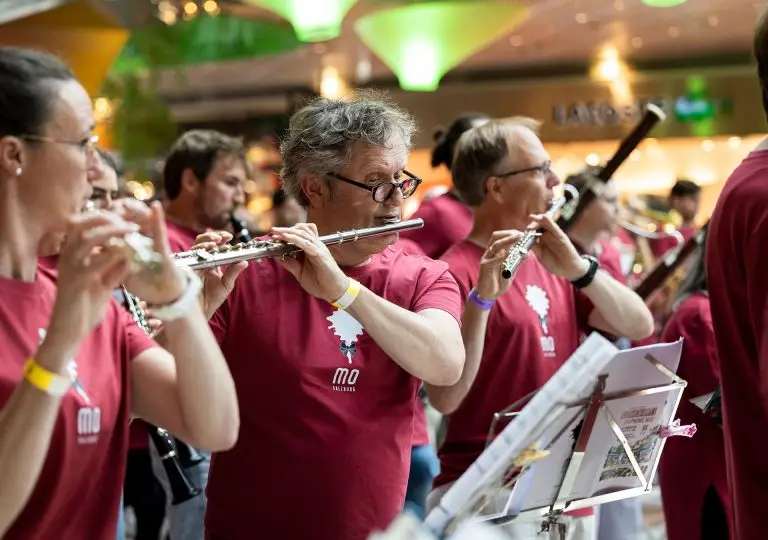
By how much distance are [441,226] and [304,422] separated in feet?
6.43

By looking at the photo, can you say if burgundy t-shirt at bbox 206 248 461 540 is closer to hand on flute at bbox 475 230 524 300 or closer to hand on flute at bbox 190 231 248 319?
hand on flute at bbox 190 231 248 319

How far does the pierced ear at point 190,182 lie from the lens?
409cm

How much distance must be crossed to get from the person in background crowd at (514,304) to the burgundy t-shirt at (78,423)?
1.16m

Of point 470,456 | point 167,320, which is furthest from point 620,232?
point 167,320

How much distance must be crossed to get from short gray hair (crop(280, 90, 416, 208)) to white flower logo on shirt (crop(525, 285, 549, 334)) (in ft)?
2.30

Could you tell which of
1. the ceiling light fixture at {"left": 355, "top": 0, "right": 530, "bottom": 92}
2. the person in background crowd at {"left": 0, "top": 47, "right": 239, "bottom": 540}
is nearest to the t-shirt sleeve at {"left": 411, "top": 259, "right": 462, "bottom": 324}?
the person in background crowd at {"left": 0, "top": 47, "right": 239, "bottom": 540}

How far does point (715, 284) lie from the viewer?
1883 millimetres

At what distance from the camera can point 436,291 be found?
7.55 feet

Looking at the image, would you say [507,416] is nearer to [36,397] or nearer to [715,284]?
[715,284]

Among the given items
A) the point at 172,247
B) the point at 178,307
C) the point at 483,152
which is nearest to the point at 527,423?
the point at 178,307

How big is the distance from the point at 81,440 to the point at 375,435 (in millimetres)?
745

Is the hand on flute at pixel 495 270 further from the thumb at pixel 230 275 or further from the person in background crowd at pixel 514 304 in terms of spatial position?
the thumb at pixel 230 275

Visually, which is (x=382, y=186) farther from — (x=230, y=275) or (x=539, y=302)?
(x=539, y=302)

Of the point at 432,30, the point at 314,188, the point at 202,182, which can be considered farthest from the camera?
the point at 432,30
